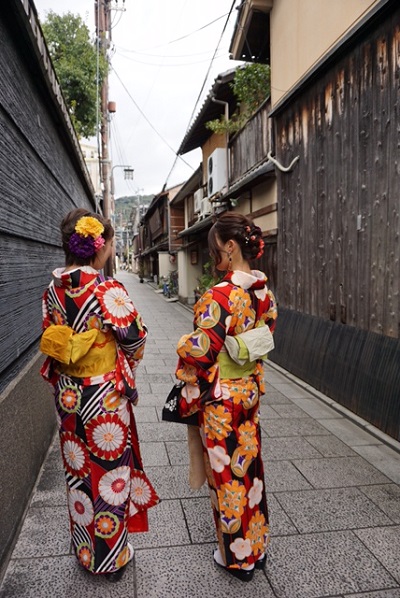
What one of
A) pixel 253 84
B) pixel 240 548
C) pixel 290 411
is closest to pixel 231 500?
pixel 240 548

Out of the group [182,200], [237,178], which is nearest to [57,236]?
[237,178]

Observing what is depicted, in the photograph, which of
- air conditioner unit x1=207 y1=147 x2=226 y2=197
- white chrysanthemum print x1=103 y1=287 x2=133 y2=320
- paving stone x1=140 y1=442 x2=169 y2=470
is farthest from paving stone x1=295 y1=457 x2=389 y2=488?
air conditioner unit x1=207 y1=147 x2=226 y2=197

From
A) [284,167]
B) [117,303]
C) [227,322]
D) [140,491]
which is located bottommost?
[140,491]

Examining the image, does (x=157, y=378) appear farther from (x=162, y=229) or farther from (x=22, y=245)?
(x=162, y=229)

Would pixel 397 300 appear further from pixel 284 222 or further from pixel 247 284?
pixel 284 222

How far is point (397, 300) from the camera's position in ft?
14.8

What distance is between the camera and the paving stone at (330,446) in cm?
418

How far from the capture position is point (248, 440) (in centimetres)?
248

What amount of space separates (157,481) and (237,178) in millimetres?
8850

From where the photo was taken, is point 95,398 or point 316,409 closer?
point 95,398

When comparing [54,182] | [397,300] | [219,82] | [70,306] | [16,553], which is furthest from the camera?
[219,82]

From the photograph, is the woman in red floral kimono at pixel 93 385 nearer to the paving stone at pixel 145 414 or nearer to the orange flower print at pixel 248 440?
the orange flower print at pixel 248 440

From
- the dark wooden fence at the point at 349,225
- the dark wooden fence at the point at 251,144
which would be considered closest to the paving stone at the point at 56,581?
the dark wooden fence at the point at 349,225

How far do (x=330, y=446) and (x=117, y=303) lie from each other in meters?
3.14
